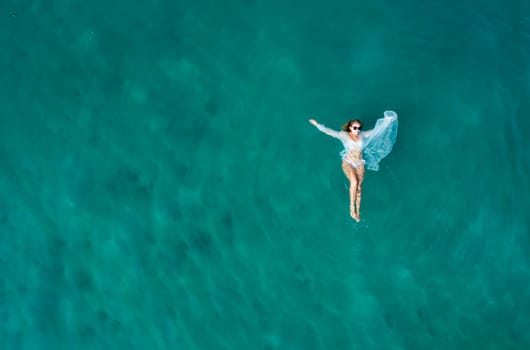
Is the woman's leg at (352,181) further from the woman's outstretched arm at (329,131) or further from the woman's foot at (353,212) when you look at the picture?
the woman's outstretched arm at (329,131)

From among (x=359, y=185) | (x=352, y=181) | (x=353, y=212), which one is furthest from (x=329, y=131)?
(x=353, y=212)

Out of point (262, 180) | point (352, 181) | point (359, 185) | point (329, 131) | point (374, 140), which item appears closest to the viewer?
point (329, 131)

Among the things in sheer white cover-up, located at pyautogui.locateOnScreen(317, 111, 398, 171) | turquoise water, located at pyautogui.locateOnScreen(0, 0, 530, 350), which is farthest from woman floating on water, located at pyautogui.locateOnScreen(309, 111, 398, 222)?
turquoise water, located at pyautogui.locateOnScreen(0, 0, 530, 350)

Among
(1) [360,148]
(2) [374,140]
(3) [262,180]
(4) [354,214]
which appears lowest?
(3) [262,180]

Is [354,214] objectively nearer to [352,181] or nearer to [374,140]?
[352,181]

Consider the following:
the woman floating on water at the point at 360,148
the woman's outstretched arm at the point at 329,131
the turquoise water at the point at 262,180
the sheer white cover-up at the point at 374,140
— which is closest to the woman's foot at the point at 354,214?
the woman floating on water at the point at 360,148

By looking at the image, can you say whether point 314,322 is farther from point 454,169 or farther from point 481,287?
point 454,169
